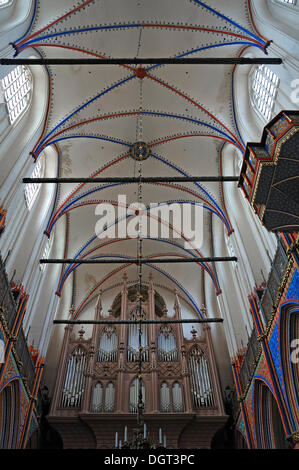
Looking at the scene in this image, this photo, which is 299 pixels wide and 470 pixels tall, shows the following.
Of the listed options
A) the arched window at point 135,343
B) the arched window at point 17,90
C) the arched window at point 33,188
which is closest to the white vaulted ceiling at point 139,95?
the arched window at point 17,90

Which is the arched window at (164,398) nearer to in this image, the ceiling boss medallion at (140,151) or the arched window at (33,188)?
the arched window at (33,188)

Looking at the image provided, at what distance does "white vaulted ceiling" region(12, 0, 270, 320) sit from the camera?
1294 cm

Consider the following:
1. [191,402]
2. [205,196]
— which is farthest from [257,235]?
[191,402]

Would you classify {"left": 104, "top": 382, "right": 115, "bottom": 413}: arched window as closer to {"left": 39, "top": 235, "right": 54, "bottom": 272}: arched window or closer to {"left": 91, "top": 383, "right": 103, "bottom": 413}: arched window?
{"left": 91, "top": 383, "right": 103, "bottom": 413}: arched window

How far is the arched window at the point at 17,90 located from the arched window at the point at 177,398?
13183 millimetres

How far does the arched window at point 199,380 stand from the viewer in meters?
16.6

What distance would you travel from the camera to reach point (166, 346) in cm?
1880

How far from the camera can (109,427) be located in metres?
15.5

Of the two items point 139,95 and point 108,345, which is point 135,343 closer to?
point 108,345

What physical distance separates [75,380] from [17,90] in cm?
1279

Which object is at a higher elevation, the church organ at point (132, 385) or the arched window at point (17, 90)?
the arched window at point (17, 90)

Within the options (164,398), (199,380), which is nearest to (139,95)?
(199,380)

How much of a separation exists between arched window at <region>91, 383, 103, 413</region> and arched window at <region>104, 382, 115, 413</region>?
0.23 m
